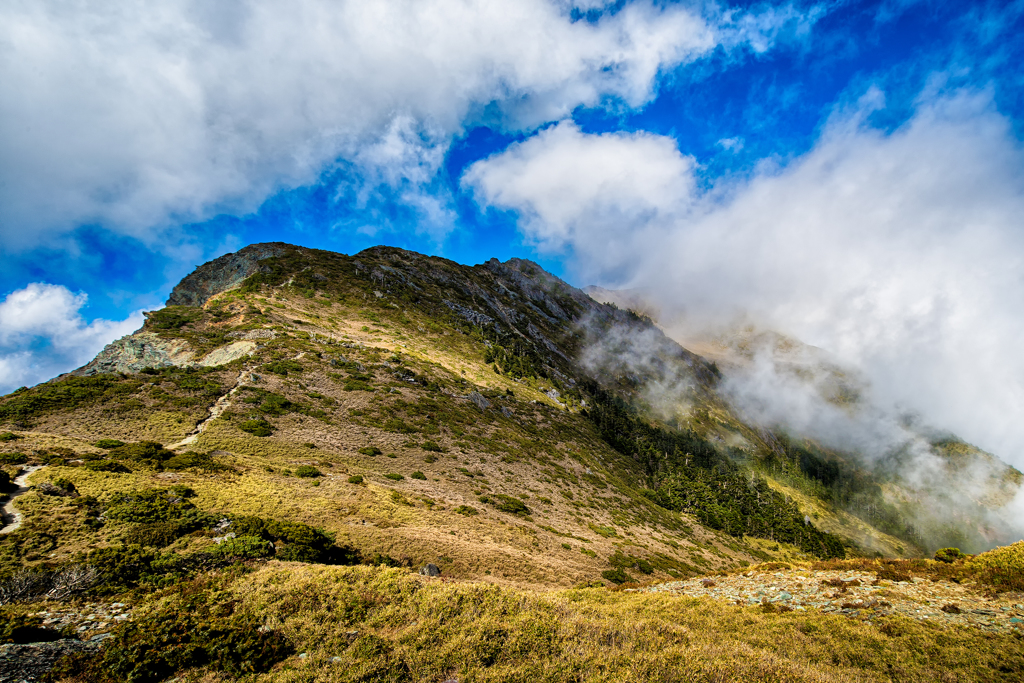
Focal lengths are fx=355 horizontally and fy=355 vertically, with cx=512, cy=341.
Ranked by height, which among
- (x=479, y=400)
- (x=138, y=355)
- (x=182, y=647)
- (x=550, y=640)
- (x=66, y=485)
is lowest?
(x=550, y=640)

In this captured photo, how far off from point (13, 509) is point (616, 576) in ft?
116

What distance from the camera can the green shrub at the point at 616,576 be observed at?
2853cm

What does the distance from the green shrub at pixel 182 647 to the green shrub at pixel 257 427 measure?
25.5 meters

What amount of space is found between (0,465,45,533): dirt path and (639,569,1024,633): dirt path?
3089 centimetres

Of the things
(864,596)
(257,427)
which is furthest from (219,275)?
(864,596)

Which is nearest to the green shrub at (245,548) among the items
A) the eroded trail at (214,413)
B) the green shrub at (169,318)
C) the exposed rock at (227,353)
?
the eroded trail at (214,413)

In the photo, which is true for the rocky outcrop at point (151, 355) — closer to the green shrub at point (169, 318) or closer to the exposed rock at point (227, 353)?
the exposed rock at point (227, 353)

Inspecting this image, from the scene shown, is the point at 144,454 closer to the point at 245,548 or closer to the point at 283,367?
the point at 245,548

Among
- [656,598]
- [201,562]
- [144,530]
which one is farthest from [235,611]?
[656,598]

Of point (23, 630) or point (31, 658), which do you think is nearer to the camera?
point (31, 658)

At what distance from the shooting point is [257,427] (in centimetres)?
3444

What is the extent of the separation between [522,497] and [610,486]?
30222mm

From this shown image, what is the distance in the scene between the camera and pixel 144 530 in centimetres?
1555

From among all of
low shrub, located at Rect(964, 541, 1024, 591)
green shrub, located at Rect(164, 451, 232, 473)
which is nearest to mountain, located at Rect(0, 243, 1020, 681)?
green shrub, located at Rect(164, 451, 232, 473)
